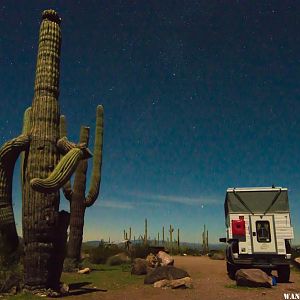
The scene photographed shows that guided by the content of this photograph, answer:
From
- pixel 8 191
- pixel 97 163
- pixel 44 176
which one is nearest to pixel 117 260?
pixel 97 163

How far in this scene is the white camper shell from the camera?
43.5 ft

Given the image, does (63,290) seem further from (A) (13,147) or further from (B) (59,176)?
(A) (13,147)

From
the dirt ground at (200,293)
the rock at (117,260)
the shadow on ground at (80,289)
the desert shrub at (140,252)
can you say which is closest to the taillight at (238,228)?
the dirt ground at (200,293)

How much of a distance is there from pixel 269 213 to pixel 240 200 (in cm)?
110

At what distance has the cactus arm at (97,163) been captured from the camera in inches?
682

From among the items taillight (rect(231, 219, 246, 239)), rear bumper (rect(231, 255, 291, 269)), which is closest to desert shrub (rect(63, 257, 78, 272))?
rear bumper (rect(231, 255, 291, 269))

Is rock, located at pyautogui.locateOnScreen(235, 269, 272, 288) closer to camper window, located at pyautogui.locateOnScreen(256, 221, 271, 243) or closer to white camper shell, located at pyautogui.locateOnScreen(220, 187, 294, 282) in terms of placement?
white camper shell, located at pyautogui.locateOnScreen(220, 187, 294, 282)

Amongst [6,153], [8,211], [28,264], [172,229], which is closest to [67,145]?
[6,153]

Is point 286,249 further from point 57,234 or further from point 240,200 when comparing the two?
point 57,234

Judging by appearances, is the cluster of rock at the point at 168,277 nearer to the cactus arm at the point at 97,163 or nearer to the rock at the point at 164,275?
the rock at the point at 164,275

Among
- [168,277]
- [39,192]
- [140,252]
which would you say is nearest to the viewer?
[39,192]

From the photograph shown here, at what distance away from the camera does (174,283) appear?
11.5m

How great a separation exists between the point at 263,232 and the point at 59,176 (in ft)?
25.7

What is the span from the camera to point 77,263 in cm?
1695
